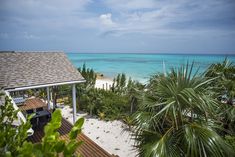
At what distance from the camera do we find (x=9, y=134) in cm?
134

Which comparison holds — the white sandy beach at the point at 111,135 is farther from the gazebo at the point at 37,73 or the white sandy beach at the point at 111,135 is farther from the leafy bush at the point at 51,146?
the leafy bush at the point at 51,146

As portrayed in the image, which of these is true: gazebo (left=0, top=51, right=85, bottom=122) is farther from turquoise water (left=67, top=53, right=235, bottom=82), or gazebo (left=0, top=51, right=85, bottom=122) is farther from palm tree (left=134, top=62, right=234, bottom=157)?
palm tree (left=134, top=62, right=234, bottom=157)

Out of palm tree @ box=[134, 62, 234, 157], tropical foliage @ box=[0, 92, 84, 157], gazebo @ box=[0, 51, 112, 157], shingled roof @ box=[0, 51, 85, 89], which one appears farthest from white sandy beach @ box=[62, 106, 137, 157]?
tropical foliage @ box=[0, 92, 84, 157]

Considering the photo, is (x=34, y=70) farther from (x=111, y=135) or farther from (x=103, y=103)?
(x=103, y=103)

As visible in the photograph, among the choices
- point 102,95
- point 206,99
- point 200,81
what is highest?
point 200,81

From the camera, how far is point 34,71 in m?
8.93

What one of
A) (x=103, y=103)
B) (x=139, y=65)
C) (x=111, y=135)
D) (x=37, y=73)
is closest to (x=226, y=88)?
(x=111, y=135)

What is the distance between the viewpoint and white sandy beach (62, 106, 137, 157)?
8.95m

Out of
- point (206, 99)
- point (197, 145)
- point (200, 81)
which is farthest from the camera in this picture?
point (200, 81)

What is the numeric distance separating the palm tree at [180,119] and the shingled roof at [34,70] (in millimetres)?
6054

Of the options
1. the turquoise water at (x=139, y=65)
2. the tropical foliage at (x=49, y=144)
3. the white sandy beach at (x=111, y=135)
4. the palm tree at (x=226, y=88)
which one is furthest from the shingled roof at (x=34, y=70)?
the tropical foliage at (x=49, y=144)

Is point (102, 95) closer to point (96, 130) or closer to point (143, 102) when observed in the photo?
point (96, 130)

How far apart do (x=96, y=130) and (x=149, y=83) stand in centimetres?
786

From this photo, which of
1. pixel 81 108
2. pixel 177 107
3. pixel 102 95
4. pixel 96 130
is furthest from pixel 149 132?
pixel 81 108
